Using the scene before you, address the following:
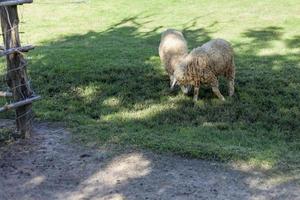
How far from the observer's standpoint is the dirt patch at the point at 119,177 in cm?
603

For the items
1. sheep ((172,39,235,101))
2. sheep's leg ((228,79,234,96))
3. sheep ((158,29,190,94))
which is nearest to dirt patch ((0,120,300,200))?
sheep ((172,39,235,101))

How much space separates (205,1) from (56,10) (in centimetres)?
519

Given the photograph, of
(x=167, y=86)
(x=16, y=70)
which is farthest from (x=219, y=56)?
(x=16, y=70)

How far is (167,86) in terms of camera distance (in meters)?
10.1

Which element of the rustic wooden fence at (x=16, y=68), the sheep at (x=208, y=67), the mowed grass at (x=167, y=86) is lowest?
the mowed grass at (x=167, y=86)

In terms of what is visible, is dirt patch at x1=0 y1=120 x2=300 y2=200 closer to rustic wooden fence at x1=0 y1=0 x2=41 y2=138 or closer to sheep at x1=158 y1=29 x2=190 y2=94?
rustic wooden fence at x1=0 y1=0 x2=41 y2=138

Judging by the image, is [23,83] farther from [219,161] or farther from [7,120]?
[219,161]

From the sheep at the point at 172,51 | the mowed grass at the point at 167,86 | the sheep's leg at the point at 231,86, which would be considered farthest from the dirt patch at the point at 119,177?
the sheep at the point at 172,51

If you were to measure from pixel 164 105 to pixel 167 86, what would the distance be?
104 cm

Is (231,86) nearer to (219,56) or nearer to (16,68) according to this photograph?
(219,56)

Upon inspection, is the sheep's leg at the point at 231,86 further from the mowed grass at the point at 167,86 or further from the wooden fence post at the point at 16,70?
the wooden fence post at the point at 16,70

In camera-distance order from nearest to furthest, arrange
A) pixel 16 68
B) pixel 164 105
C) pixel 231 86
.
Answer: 1. pixel 16 68
2. pixel 164 105
3. pixel 231 86

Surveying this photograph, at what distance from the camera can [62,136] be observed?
778 cm

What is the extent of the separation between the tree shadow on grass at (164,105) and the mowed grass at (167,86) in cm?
2
